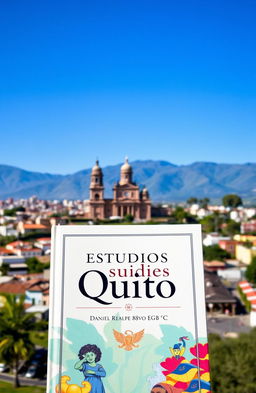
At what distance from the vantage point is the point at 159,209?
55.9 metres

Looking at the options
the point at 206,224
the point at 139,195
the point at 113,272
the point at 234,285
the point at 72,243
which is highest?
the point at 139,195

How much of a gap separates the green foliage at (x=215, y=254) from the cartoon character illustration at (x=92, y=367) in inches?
1089

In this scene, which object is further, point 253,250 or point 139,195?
point 139,195

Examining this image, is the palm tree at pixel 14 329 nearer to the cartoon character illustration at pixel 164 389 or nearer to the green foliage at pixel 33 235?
the cartoon character illustration at pixel 164 389

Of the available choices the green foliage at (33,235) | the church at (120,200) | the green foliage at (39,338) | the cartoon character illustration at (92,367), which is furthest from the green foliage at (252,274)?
the church at (120,200)

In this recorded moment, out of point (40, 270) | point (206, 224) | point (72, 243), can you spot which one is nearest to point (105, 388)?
point (72, 243)

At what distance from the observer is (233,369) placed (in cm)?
862

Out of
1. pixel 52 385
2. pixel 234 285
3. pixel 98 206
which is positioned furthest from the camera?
pixel 98 206

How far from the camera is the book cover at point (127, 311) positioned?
192cm

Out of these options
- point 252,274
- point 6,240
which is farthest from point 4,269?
point 6,240

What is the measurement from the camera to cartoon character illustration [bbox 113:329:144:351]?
6.36ft

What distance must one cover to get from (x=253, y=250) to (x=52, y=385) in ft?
92.6

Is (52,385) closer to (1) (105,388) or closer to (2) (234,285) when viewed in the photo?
(1) (105,388)

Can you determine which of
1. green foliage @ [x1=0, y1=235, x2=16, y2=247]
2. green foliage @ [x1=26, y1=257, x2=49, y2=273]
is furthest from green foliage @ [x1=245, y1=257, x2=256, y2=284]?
green foliage @ [x1=0, y1=235, x2=16, y2=247]
